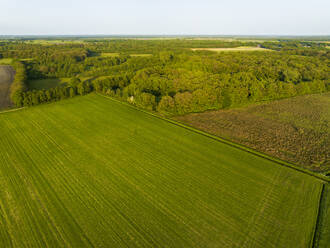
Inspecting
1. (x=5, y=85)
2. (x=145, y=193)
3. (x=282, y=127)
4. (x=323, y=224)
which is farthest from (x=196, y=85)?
(x=5, y=85)

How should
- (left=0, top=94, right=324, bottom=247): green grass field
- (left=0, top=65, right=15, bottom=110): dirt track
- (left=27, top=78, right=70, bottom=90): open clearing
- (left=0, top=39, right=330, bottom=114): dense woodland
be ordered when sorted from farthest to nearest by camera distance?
(left=27, top=78, right=70, bottom=90): open clearing, (left=0, top=65, right=15, bottom=110): dirt track, (left=0, top=39, right=330, bottom=114): dense woodland, (left=0, top=94, right=324, bottom=247): green grass field

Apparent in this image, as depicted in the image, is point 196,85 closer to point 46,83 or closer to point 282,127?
point 282,127

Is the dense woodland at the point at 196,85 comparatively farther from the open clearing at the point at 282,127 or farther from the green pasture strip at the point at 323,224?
the green pasture strip at the point at 323,224

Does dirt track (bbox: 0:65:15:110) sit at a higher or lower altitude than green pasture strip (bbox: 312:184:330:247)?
higher

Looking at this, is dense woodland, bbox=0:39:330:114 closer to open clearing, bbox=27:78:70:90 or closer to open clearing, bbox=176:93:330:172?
open clearing, bbox=27:78:70:90

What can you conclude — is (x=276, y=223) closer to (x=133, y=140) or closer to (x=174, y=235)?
(x=174, y=235)

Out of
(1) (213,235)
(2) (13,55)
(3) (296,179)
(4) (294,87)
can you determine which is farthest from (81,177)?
(2) (13,55)

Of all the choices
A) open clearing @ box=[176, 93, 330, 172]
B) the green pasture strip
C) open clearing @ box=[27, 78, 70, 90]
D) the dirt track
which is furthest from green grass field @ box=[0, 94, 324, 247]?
open clearing @ box=[27, 78, 70, 90]
